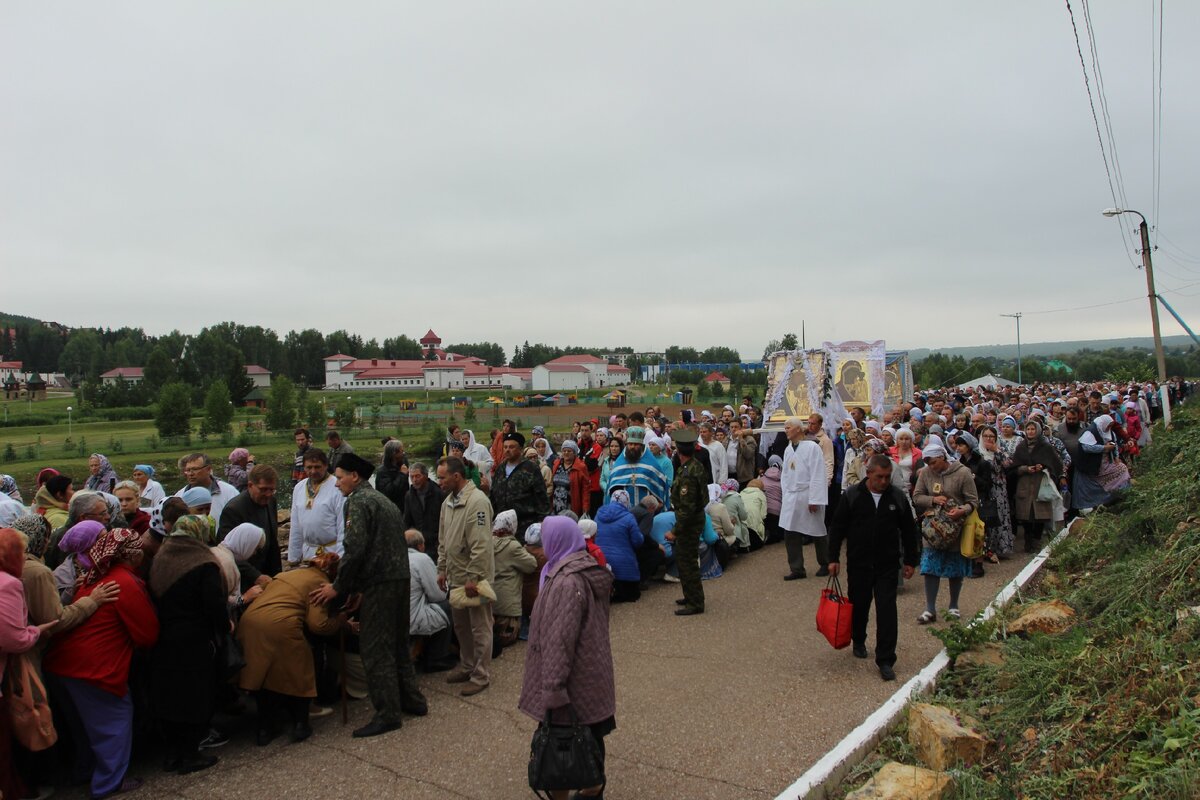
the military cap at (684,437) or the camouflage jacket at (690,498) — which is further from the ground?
the military cap at (684,437)

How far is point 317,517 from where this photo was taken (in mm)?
6465

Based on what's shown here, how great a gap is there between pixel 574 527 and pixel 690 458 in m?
4.01

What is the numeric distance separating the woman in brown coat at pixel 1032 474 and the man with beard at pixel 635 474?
4.60 metres

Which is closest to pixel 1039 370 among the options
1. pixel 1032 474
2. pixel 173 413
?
pixel 173 413

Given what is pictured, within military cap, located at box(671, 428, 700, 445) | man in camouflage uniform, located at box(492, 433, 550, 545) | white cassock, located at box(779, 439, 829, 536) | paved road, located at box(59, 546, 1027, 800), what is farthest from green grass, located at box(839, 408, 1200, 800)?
man in camouflage uniform, located at box(492, 433, 550, 545)

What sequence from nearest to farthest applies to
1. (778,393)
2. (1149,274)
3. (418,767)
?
1. (418,767)
2. (778,393)
3. (1149,274)

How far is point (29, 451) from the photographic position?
1528 inches

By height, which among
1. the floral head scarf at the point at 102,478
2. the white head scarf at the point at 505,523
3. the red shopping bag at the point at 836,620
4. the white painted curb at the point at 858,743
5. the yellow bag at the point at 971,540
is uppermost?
the floral head scarf at the point at 102,478

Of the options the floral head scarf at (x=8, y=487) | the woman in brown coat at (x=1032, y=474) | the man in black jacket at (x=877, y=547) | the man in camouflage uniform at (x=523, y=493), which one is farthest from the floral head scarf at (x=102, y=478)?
the woman in brown coat at (x=1032, y=474)

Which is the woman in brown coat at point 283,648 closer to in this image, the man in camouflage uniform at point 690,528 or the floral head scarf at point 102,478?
the man in camouflage uniform at point 690,528

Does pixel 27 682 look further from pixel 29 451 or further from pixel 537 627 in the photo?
pixel 29 451

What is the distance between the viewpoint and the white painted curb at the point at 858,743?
405cm

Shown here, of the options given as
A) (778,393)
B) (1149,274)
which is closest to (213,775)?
(778,393)

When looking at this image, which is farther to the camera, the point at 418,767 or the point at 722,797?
the point at 418,767
